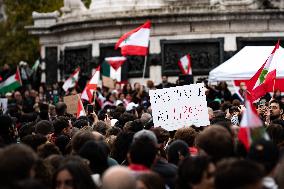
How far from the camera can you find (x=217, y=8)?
1345 inches

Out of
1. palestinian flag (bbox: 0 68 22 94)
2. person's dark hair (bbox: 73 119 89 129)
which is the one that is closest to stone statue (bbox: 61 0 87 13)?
palestinian flag (bbox: 0 68 22 94)

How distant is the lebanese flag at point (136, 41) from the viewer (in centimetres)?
2766

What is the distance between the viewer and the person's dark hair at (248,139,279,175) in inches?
353

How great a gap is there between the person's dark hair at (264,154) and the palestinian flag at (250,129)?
108 mm

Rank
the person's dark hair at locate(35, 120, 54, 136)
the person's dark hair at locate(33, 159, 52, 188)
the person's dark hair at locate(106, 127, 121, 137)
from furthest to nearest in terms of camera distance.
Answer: the person's dark hair at locate(106, 127, 121, 137) → the person's dark hair at locate(35, 120, 54, 136) → the person's dark hair at locate(33, 159, 52, 188)

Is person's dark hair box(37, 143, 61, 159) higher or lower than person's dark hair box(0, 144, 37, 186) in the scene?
lower

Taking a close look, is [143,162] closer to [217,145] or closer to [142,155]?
[142,155]

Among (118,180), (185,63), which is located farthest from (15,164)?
(185,63)

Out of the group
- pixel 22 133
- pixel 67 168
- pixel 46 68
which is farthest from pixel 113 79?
pixel 67 168

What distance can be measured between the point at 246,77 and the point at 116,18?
32.5 ft

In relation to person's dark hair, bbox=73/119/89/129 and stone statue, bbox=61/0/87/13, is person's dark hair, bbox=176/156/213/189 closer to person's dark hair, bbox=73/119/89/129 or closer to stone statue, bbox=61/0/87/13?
person's dark hair, bbox=73/119/89/129

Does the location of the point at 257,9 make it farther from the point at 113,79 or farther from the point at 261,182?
the point at 261,182

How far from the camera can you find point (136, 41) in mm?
27906

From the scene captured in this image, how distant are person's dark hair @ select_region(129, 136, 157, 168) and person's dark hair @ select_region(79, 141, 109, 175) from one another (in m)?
0.58
